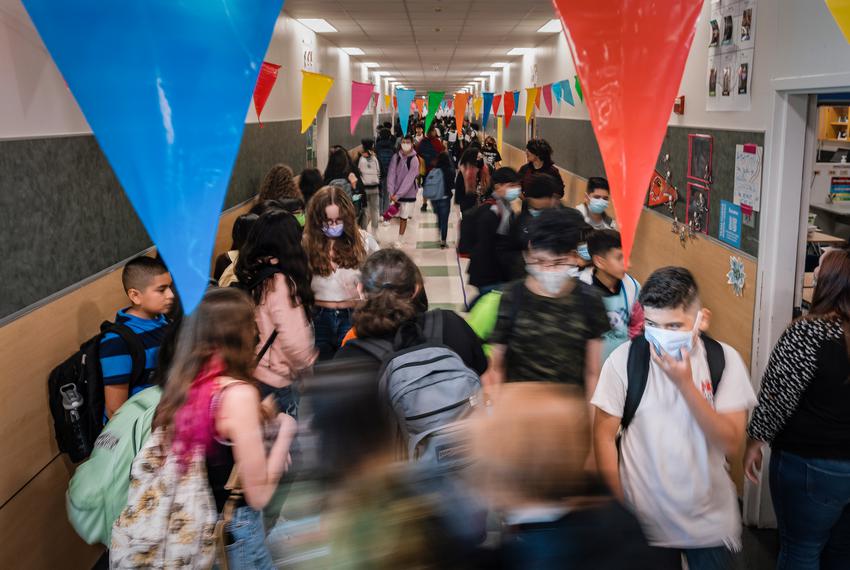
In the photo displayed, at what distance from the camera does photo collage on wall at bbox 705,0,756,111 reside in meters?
3.98

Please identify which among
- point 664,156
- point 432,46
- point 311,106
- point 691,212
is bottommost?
point 691,212

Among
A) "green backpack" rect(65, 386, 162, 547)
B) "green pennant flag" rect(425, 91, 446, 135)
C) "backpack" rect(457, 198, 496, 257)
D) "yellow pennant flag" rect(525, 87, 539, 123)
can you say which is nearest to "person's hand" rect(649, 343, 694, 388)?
"green backpack" rect(65, 386, 162, 547)

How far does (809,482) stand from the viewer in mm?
2473

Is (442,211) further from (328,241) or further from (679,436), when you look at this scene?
(679,436)

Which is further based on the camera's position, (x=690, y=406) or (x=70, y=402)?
(x=70, y=402)

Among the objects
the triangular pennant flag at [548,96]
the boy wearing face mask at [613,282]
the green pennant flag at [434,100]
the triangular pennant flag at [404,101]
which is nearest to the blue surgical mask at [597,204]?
the boy wearing face mask at [613,282]

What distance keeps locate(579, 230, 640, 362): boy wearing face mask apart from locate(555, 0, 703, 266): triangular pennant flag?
0.60 m

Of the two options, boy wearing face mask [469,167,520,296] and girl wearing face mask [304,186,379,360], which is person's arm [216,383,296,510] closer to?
girl wearing face mask [304,186,379,360]

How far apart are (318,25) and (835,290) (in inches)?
392

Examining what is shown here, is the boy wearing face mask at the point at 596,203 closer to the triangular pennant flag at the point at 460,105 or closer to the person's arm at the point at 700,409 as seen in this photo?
the person's arm at the point at 700,409

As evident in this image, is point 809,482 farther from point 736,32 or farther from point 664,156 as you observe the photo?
point 664,156

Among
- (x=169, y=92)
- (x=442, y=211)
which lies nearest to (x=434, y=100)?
(x=442, y=211)

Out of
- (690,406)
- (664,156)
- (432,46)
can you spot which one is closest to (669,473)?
(690,406)

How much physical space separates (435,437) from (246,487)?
0.53 metres
